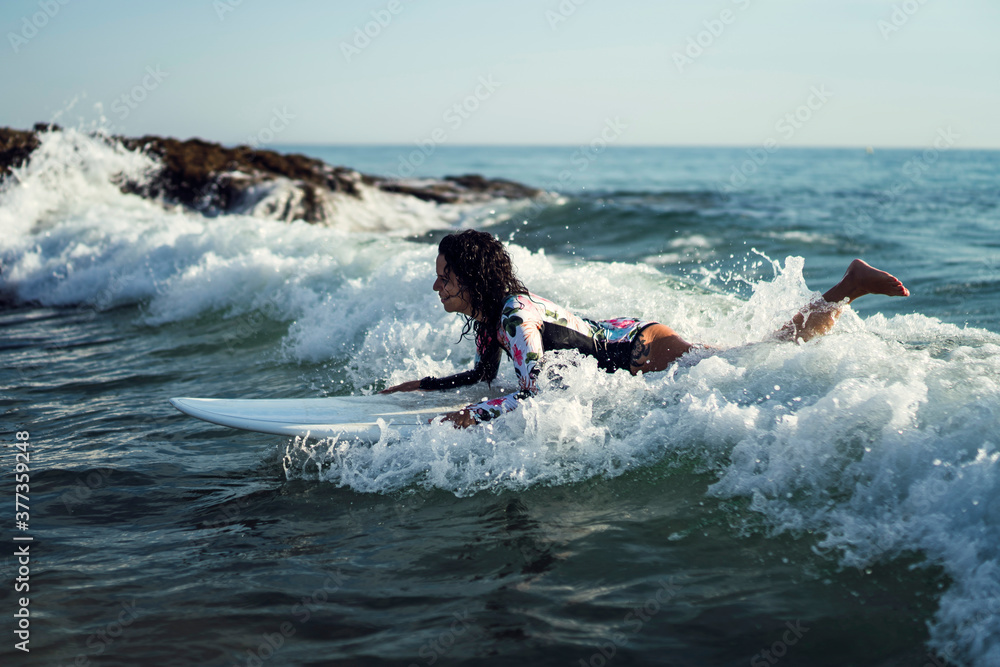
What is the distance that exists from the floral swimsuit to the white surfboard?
23 cm

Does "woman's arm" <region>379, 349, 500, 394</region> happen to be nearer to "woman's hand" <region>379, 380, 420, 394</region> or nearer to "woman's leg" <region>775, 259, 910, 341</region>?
"woman's hand" <region>379, 380, 420, 394</region>

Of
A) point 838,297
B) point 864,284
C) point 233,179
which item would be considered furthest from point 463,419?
point 233,179

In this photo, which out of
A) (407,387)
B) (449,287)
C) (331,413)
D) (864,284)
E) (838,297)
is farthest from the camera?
(407,387)

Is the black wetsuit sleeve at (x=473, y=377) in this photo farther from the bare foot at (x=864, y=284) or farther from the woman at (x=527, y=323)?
the bare foot at (x=864, y=284)

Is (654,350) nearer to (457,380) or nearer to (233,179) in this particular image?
(457,380)

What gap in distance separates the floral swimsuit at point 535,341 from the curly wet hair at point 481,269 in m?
0.09

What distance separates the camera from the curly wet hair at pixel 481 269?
4.20 metres

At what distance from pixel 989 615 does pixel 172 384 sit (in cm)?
Result: 653

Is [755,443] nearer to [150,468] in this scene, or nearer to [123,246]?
[150,468]

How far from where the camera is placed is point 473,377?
4.90m

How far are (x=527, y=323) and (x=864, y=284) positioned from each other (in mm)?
2176

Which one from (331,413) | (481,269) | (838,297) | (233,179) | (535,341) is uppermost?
(233,179)

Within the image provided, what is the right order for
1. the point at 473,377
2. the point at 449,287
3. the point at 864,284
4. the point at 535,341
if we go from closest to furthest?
the point at 535,341 → the point at 449,287 → the point at 864,284 → the point at 473,377

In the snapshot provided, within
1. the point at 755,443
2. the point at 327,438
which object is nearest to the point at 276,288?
the point at 327,438
